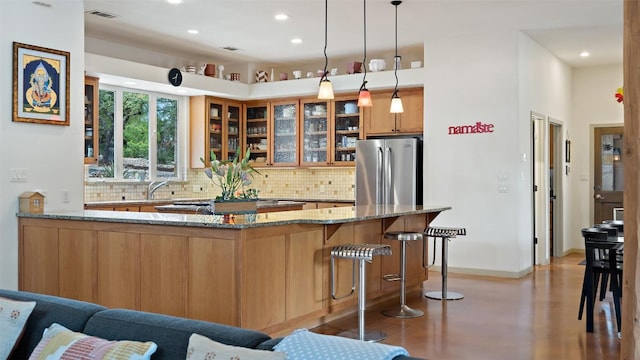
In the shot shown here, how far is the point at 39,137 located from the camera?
5.34 meters

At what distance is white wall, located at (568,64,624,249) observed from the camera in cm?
949

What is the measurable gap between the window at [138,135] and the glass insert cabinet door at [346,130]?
90.1 inches

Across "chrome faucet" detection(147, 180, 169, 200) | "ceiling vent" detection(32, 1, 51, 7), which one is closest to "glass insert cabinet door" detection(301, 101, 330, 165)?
"chrome faucet" detection(147, 180, 169, 200)

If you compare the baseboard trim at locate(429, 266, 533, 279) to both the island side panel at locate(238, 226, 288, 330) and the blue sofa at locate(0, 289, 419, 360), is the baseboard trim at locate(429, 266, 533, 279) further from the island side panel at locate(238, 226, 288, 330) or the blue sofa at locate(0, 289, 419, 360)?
the blue sofa at locate(0, 289, 419, 360)

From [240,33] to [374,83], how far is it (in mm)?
1946

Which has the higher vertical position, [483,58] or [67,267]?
[483,58]

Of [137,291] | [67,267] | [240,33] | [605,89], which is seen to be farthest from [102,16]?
[605,89]

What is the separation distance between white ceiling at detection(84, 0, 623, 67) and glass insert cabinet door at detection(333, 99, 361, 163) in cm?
74

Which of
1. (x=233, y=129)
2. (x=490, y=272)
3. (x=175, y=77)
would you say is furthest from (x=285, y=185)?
(x=490, y=272)

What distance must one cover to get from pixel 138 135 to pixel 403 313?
4.81 meters

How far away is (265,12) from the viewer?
256 inches

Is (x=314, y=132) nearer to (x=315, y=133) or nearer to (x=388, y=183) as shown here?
(x=315, y=133)

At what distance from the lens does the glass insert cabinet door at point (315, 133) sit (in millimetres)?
9047

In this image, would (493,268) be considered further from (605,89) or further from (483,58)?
(605,89)
